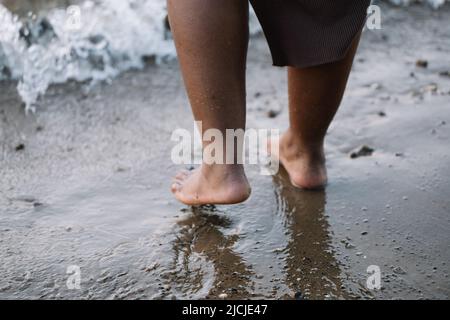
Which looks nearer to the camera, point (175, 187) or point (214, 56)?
point (214, 56)

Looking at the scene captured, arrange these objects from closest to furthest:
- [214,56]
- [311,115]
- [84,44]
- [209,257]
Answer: [214,56]
[209,257]
[311,115]
[84,44]

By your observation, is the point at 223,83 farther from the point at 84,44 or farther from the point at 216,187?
the point at 84,44

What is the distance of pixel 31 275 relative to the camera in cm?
178

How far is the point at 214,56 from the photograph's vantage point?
1.70 metres

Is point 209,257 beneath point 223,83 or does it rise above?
beneath

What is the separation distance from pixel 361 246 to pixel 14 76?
2.28 m

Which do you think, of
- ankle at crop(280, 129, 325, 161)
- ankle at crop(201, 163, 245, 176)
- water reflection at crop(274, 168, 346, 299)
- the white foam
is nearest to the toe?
ankle at crop(201, 163, 245, 176)

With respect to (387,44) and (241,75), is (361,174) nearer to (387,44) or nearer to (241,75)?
(241,75)

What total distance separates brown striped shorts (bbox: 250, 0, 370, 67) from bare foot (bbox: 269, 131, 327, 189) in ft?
1.58

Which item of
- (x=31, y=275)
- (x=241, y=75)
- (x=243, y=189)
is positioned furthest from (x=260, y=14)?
(x=31, y=275)

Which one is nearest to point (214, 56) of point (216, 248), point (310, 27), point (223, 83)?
point (223, 83)

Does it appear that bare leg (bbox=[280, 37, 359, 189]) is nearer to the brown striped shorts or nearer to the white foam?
the brown striped shorts

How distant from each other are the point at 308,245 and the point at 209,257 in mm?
319

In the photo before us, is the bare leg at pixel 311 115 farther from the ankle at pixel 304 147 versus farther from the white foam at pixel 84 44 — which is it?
the white foam at pixel 84 44
